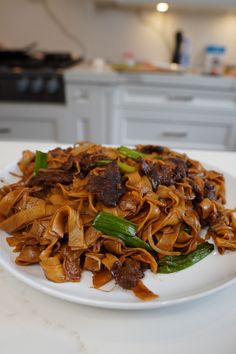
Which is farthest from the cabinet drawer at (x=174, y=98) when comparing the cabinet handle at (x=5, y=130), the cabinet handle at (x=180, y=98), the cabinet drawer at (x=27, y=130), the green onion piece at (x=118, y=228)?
the green onion piece at (x=118, y=228)

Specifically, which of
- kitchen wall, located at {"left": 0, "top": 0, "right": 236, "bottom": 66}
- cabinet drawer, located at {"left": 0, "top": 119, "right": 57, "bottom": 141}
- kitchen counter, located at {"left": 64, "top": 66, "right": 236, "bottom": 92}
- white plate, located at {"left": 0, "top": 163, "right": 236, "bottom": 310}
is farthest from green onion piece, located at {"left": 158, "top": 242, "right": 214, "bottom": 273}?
kitchen wall, located at {"left": 0, "top": 0, "right": 236, "bottom": 66}

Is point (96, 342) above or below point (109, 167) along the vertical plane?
below

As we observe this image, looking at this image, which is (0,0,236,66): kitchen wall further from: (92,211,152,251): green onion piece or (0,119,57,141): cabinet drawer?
(92,211,152,251): green onion piece

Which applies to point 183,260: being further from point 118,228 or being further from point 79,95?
point 79,95

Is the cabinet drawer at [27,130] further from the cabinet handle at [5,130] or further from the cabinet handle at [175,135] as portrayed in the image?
the cabinet handle at [175,135]

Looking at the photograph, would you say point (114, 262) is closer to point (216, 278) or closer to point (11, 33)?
point (216, 278)

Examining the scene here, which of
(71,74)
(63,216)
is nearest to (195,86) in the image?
(71,74)

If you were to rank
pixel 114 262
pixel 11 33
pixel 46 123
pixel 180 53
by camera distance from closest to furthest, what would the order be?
pixel 114 262, pixel 46 123, pixel 180 53, pixel 11 33
